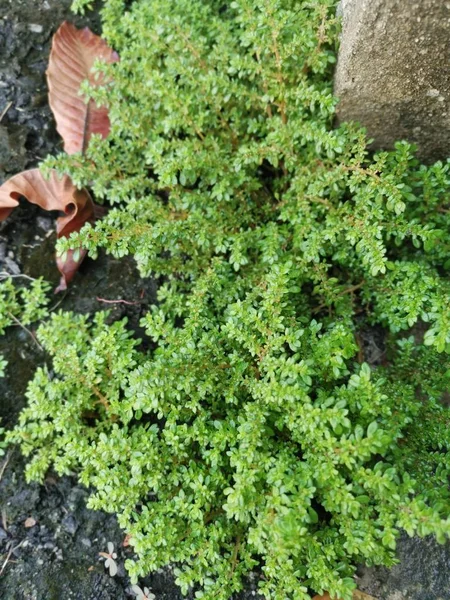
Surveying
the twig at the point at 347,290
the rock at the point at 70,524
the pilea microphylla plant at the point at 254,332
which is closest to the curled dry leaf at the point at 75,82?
the pilea microphylla plant at the point at 254,332

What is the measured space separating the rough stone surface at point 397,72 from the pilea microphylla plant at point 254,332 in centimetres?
14

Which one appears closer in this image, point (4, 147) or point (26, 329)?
point (26, 329)

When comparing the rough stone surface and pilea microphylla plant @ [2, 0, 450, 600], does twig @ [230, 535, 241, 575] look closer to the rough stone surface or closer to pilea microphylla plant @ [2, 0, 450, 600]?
pilea microphylla plant @ [2, 0, 450, 600]

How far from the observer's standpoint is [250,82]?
2613 millimetres

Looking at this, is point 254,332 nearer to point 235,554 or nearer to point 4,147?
point 235,554

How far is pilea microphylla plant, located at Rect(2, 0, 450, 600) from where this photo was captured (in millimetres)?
1869

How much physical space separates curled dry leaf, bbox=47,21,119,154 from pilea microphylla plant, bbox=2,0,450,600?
0.64 ft

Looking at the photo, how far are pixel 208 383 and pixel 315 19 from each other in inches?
60.4

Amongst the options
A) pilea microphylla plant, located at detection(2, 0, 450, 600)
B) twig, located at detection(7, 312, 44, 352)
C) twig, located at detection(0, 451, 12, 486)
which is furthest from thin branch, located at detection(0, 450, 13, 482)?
twig, located at detection(7, 312, 44, 352)

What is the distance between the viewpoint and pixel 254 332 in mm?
2119

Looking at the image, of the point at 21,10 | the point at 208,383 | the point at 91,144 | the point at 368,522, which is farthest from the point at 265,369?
the point at 21,10

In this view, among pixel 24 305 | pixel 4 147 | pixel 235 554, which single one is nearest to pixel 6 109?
pixel 4 147

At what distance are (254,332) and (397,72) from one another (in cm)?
116

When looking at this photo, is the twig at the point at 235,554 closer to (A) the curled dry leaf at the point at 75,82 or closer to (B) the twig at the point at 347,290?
(B) the twig at the point at 347,290
